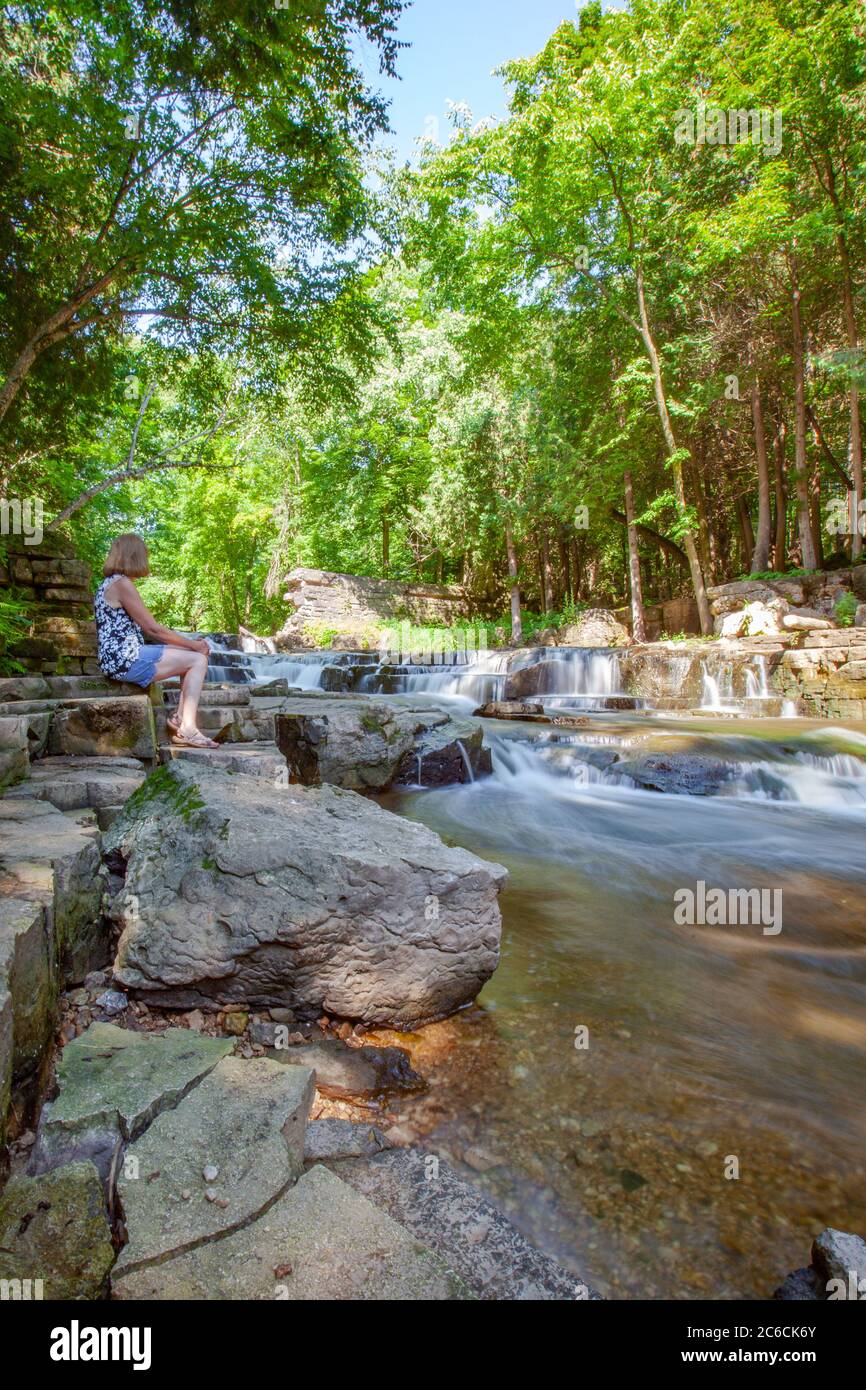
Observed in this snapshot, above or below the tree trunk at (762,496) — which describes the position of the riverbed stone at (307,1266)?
below

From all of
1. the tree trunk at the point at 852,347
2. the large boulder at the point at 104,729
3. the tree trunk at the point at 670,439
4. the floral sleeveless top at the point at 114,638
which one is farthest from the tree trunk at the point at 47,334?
the tree trunk at the point at 852,347

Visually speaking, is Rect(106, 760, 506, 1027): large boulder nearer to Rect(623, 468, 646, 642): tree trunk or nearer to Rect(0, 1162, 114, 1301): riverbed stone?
Rect(0, 1162, 114, 1301): riverbed stone

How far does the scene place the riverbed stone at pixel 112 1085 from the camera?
1.51 meters

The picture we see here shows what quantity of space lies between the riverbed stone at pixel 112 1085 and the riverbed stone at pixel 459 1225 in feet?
1.77

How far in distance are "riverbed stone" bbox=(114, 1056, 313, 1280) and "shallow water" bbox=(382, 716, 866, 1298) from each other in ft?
1.81

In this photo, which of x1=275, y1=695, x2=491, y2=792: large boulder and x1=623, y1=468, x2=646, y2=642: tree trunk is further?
x1=623, y1=468, x2=646, y2=642: tree trunk

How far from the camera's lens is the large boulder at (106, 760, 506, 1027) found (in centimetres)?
235

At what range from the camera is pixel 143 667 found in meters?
4.66

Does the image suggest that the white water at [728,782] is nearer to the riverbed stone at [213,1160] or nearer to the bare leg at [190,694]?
the bare leg at [190,694]

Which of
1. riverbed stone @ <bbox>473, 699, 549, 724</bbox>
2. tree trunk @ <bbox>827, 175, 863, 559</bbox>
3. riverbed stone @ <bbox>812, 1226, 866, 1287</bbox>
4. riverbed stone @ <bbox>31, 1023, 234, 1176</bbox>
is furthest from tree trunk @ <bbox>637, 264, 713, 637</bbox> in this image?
riverbed stone @ <bbox>31, 1023, 234, 1176</bbox>

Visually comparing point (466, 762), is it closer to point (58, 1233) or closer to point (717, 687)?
point (58, 1233)

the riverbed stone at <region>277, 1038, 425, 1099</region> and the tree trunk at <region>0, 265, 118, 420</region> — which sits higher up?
the tree trunk at <region>0, 265, 118, 420</region>
